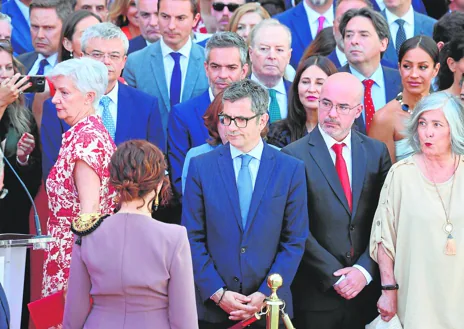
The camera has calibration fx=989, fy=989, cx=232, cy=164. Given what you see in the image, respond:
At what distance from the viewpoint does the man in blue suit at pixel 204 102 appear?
24.6 feet

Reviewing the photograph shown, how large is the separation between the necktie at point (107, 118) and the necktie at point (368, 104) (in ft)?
6.54

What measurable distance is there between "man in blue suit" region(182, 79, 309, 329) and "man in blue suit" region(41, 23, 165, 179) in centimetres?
117

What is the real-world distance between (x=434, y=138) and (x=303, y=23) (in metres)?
3.96

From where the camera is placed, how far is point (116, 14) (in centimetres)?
1023

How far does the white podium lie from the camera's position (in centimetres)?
575


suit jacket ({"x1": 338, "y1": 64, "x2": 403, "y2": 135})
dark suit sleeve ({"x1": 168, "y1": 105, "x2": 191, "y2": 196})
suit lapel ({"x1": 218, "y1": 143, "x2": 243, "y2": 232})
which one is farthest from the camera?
suit jacket ({"x1": 338, "y1": 64, "x2": 403, "y2": 135})

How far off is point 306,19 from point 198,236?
14.2 ft

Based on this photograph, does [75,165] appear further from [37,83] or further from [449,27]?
[449,27]

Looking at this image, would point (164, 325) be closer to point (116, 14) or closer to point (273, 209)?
point (273, 209)

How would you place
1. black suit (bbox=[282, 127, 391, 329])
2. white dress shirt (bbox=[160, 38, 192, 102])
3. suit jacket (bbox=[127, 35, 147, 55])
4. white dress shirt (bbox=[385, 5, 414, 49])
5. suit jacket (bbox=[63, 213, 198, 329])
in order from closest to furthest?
suit jacket (bbox=[63, 213, 198, 329]), black suit (bbox=[282, 127, 391, 329]), white dress shirt (bbox=[160, 38, 192, 102]), suit jacket (bbox=[127, 35, 147, 55]), white dress shirt (bbox=[385, 5, 414, 49])

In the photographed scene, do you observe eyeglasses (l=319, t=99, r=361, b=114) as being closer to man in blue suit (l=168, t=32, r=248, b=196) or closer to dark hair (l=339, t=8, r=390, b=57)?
man in blue suit (l=168, t=32, r=248, b=196)

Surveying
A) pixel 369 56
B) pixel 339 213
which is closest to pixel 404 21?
pixel 369 56

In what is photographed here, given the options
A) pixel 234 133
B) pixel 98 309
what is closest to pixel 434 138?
pixel 234 133

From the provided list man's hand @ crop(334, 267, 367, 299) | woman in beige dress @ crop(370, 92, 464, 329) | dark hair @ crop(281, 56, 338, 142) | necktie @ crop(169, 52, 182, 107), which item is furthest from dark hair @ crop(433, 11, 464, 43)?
man's hand @ crop(334, 267, 367, 299)
